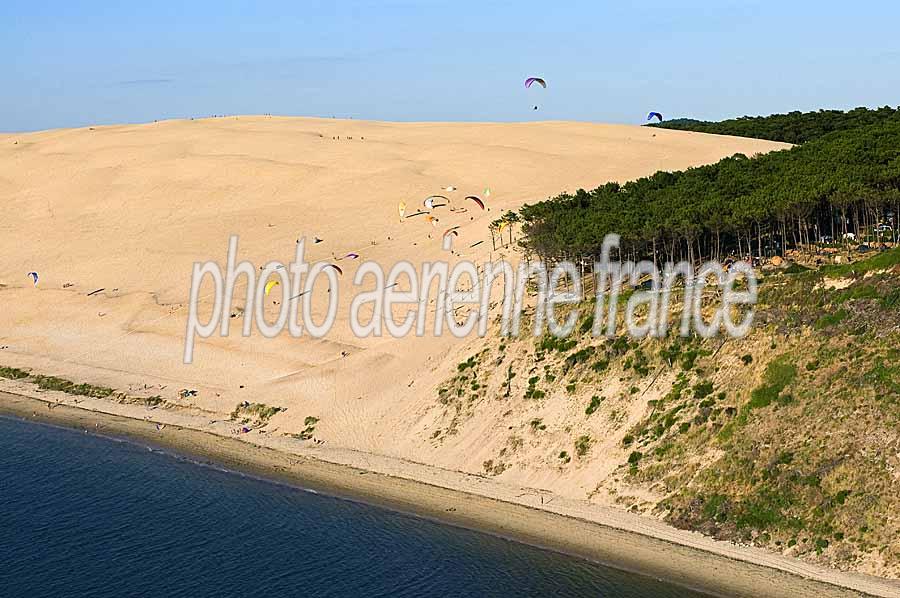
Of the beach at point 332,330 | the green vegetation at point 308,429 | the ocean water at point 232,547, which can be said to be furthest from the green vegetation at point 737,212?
the ocean water at point 232,547

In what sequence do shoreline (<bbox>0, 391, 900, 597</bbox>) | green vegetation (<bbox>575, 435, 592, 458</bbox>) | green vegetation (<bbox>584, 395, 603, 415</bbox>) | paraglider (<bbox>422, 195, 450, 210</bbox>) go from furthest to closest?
1. paraglider (<bbox>422, 195, 450, 210</bbox>)
2. green vegetation (<bbox>584, 395, 603, 415</bbox>)
3. green vegetation (<bbox>575, 435, 592, 458</bbox>)
4. shoreline (<bbox>0, 391, 900, 597</bbox>)

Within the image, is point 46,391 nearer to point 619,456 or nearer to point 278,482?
point 278,482

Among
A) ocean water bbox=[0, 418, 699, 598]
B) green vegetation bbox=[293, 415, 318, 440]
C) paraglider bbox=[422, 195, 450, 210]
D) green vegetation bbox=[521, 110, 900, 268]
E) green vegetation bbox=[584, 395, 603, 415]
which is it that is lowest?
ocean water bbox=[0, 418, 699, 598]

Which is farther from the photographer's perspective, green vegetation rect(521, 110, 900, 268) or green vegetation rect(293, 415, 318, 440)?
green vegetation rect(521, 110, 900, 268)

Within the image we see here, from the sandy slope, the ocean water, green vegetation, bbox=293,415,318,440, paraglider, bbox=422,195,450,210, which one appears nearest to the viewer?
the ocean water

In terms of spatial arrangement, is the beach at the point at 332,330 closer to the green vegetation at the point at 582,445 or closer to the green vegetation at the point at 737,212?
the green vegetation at the point at 582,445

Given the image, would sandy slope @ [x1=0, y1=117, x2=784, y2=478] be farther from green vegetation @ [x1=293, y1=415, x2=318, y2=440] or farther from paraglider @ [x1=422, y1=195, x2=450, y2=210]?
paraglider @ [x1=422, y1=195, x2=450, y2=210]

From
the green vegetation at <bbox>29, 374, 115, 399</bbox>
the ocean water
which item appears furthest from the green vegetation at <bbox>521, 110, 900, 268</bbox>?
the green vegetation at <bbox>29, 374, 115, 399</bbox>
